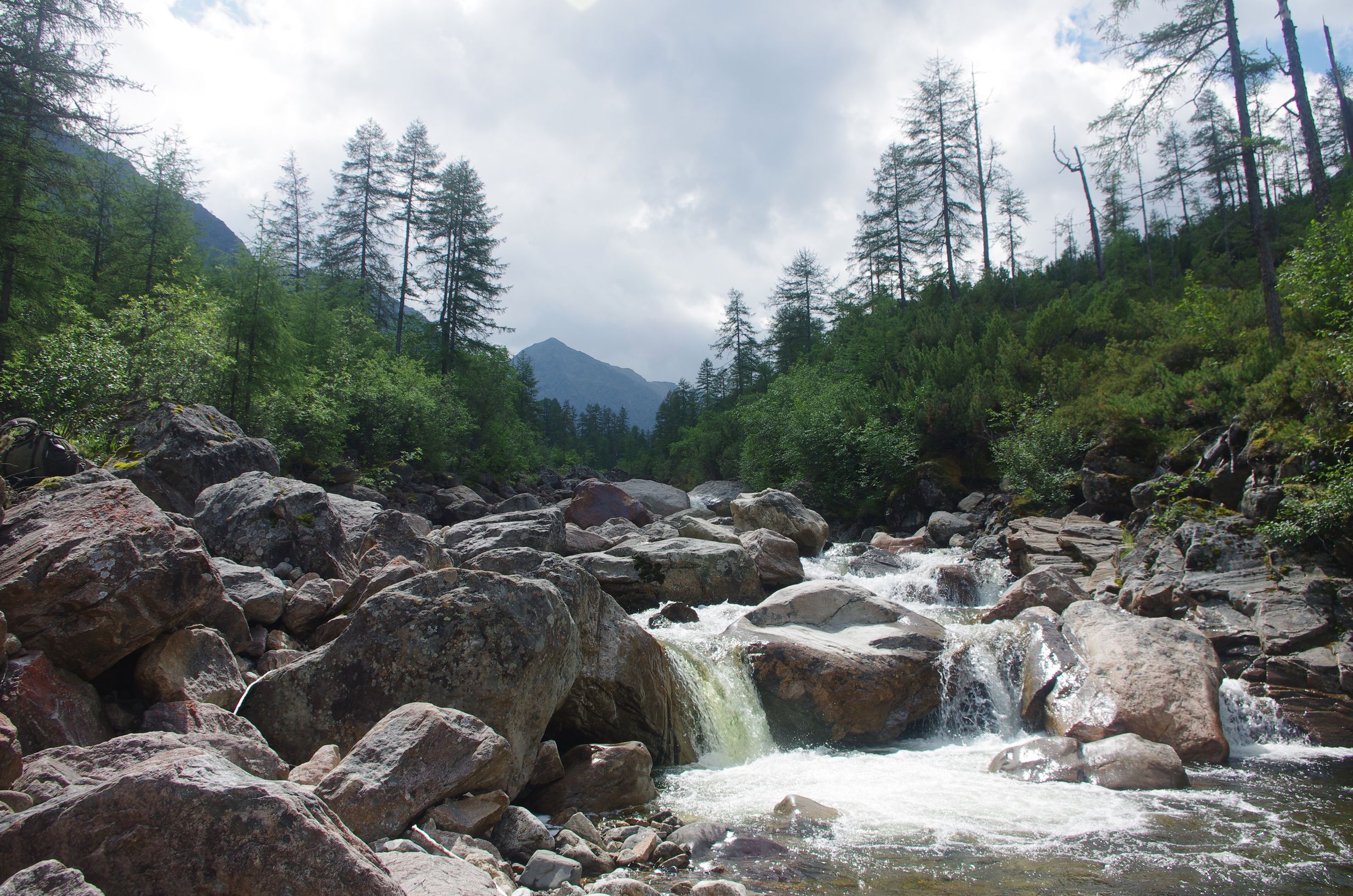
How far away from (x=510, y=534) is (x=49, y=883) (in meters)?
11.9

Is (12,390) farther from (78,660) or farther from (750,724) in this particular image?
(750,724)

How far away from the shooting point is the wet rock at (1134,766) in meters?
7.00

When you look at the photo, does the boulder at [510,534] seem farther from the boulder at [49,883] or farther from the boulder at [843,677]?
the boulder at [49,883]

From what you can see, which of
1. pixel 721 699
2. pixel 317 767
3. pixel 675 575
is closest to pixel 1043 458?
pixel 675 575

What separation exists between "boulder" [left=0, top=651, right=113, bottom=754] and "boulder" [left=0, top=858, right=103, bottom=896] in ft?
7.38

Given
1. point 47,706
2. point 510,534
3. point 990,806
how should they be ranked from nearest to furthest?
point 47,706 → point 990,806 → point 510,534

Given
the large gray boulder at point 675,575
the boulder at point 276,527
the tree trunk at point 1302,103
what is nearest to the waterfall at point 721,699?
the large gray boulder at point 675,575

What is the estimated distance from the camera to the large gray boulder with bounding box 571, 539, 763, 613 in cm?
1332

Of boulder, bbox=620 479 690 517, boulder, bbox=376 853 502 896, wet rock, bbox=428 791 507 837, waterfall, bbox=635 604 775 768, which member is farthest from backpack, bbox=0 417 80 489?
boulder, bbox=620 479 690 517

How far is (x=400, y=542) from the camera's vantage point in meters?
11.4

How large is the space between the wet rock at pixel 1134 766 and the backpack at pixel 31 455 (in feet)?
38.2

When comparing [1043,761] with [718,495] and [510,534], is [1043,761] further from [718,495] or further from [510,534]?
[718,495]

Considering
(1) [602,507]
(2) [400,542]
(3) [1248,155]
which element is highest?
(3) [1248,155]

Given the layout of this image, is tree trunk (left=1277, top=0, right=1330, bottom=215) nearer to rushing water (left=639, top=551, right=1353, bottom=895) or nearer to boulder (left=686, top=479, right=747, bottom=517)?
rushing water (left=639, top=551, right=1353, bottom=895)
